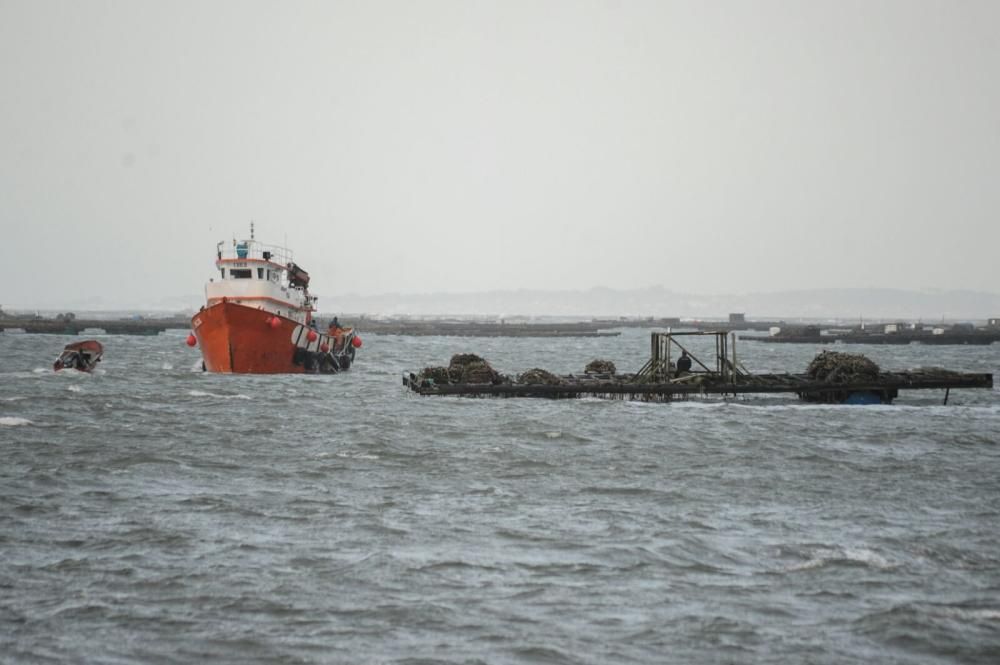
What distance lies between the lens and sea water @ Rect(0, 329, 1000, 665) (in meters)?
11.7

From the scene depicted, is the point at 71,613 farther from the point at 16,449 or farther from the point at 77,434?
the point at 77,434

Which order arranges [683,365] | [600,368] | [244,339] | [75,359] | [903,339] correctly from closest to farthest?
[683,365]
[600,368]
[244,339]
[75,359]
[903,339]

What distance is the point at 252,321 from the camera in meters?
50.0

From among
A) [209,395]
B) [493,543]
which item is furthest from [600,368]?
[493,543]

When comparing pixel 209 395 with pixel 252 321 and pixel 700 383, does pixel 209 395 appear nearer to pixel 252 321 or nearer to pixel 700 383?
pixel 252 321

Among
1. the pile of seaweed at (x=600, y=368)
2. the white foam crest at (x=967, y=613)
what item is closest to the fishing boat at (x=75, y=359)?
the pile of seaweed at (x=600, y=368)

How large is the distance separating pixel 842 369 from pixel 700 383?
7.42 meters

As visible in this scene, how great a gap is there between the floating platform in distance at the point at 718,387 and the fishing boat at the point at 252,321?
1251 centimetres

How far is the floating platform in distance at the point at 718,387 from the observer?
4081 centimetres

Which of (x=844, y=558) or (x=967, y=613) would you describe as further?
(x=844, y=558)

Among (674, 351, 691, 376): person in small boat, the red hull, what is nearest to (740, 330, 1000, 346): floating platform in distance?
(674, 351, 691, 376): person in small boat

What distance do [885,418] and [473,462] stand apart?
2142 centimetres

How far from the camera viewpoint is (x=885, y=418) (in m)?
37.6

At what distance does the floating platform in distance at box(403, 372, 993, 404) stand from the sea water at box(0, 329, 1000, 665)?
24.6 feet
